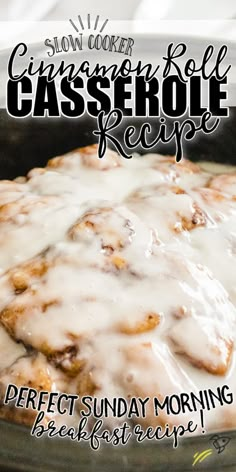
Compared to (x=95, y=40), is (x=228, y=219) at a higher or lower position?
lower

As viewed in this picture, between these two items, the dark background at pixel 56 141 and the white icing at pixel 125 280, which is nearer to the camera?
the white icing at pixel 125 280

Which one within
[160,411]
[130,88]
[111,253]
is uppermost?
[130,88]

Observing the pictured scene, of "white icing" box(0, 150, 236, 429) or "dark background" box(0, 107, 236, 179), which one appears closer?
"white icing" box(0, 150, 236, 429)

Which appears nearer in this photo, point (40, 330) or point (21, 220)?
point (40, 330)

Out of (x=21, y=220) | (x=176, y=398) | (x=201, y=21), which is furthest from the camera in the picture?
(x=201, y=21)

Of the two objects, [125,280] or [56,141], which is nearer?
[125,280]

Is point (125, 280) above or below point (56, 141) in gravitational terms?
below

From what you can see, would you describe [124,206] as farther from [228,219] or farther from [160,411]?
[160,411]

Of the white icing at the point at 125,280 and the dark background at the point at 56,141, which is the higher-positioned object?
the dark background at the point at 56,141

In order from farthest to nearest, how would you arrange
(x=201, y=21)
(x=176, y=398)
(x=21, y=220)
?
(x=201, y=21), (x=21, y=220), (x=176, y=398)

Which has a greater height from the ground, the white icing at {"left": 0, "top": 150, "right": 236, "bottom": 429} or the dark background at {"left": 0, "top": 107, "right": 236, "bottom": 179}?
the dark background at {"left": 0, "top": 107, "right": 236, "bottom": 179}

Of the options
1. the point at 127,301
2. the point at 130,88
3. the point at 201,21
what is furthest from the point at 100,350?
the point at 201,21
